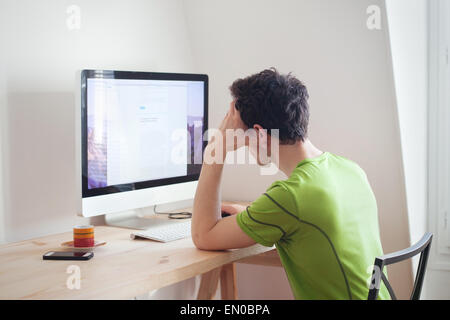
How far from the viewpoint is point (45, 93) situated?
1.88 metres

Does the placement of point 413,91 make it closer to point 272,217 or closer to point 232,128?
point 232,128

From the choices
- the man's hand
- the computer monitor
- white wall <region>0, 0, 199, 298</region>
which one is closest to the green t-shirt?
the man's hand

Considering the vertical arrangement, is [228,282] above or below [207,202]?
below

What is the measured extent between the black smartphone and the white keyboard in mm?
241

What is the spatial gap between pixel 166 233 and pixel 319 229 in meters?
0.61

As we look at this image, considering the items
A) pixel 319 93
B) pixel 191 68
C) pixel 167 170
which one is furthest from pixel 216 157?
pixel 191 68

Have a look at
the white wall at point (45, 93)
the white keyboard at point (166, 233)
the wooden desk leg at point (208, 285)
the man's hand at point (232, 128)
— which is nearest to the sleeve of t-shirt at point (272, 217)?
the man's hand at point (232, 128)

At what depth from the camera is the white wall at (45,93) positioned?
1.77 m

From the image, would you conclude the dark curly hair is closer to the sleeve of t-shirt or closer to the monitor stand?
the sleeve of t-shirt

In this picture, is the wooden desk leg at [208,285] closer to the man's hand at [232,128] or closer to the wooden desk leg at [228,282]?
the wooden desk leg at [228,282]

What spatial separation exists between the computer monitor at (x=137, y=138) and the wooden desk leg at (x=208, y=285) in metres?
0.52

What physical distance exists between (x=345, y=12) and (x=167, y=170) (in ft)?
2.99

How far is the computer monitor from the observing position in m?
1.77

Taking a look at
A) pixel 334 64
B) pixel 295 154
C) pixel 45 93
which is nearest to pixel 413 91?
pixel 334 64
